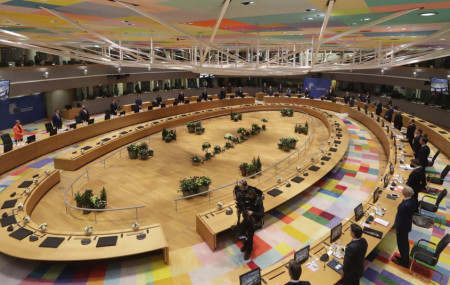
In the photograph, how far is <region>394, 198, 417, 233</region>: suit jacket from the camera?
5840 millimetres

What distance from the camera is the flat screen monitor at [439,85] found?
18.3 meters

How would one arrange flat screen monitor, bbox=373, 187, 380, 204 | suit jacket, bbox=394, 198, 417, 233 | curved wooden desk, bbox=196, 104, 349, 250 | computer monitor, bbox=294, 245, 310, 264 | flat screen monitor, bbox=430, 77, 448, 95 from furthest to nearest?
1. flat screen monitor, bbox=430, 77, 448, 95
2. flat screen monitor, bbox=373, 187, 380, 204
3. curved wooden desk, bbox=196, 104, 349, 250
4. suit jacket, bbox=394, 198, 417, 233
5. computer monitor, bbox=294, 245, 310, 264

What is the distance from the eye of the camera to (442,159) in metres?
11.9

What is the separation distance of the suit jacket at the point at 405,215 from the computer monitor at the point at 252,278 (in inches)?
126

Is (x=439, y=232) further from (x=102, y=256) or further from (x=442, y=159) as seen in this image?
(x=102, y=256)

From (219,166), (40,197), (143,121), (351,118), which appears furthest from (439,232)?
(143,121)

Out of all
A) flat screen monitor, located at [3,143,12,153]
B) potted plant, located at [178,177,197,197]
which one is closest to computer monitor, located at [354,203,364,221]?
potted plant, located at [178,177,197,197]

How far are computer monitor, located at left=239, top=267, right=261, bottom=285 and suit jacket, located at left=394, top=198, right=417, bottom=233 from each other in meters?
3.19

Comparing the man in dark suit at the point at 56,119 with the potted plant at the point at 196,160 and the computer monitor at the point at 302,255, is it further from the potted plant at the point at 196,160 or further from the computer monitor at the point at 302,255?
the computer monitor at the point at 302,255

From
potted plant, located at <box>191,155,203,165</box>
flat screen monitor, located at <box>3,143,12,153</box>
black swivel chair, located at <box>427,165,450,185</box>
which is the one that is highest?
flat screen monitor, located at <box>3,143,12,153</box>

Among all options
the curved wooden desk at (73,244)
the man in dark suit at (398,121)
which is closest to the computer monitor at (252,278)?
the curved wooden desk at (73,244)

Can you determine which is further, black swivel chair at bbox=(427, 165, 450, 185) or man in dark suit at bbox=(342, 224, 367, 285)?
black swivel chair at bbox=(427, 165, 450, 185)

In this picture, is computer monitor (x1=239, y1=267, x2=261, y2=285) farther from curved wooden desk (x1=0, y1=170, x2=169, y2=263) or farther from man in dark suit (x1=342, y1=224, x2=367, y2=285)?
curved wooden desk (x1=0, y1=170, x2=169, y2=263)

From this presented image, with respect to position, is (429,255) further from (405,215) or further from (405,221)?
(405,215)
